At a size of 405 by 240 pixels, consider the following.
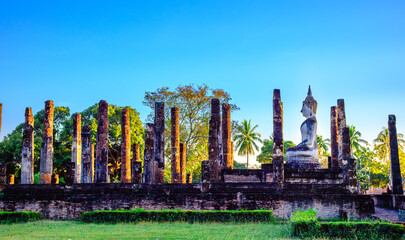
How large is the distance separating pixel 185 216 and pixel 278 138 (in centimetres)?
653

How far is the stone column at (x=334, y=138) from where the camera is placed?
25447 mm

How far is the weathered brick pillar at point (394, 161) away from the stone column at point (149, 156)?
484 inches

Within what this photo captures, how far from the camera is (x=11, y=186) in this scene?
64.8ft

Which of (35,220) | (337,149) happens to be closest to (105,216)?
(35,220)

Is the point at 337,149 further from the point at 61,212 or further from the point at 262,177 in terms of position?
the point at 61,212

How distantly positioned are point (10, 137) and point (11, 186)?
20.0 meters

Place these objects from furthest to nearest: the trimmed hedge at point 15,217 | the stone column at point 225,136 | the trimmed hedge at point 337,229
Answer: the stone column at point 225,136 < the trimmed hedge at point 15,217 < the trimmed hedge at point 337,229

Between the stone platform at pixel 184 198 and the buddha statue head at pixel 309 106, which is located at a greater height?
Answer: the buddha statue head at pixel 309 106

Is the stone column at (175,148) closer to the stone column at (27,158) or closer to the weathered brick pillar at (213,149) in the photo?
the weathered brick pillar at (213,149)

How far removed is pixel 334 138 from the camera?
84.0 feet

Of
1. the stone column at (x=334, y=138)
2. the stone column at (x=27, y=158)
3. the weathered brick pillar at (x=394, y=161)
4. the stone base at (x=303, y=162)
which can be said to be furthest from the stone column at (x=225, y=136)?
the stone column at (x=27, y=158)

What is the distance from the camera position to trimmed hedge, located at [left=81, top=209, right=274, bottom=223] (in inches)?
632

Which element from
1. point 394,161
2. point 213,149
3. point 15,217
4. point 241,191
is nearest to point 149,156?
point 213,149

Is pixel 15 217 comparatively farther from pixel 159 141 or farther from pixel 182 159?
pixel 182 159
